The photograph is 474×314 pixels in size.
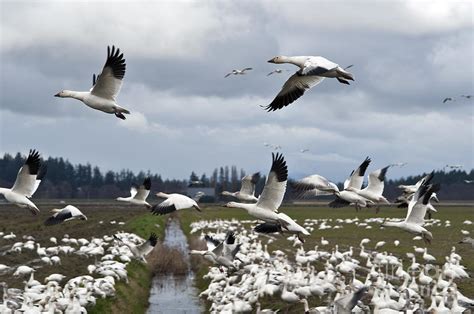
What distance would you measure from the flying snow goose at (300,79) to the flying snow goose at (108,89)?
2471mm

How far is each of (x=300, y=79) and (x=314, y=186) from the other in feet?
7.72

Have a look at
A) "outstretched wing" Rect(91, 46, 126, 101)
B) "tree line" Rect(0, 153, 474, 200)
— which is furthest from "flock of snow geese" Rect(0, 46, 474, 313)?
"tree line" Rect(0, 153, 474, 200)

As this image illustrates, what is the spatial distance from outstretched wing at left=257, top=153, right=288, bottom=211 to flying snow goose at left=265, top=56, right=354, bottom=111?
0.99 metres

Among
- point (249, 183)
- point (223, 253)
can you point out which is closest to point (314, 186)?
point (249, 183)

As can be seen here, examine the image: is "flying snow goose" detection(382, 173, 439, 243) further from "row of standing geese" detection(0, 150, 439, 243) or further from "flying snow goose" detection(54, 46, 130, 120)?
"flying snow goose" detection(54, 46, 130, 120)

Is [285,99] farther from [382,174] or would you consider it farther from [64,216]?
[64,216]

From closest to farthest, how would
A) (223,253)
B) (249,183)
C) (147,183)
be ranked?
(249,183) < (147,183) < (223,253)

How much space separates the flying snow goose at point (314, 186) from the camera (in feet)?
48.7

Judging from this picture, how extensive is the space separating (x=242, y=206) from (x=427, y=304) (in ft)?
Answer: 26.9

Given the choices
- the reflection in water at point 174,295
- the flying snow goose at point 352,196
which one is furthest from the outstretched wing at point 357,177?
the reflection in water at point 174,295

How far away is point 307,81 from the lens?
13477 mm

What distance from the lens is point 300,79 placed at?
13445 millimetres

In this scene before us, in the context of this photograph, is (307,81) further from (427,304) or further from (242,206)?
(427,304)

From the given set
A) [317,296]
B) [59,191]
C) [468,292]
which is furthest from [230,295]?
[59,191]
